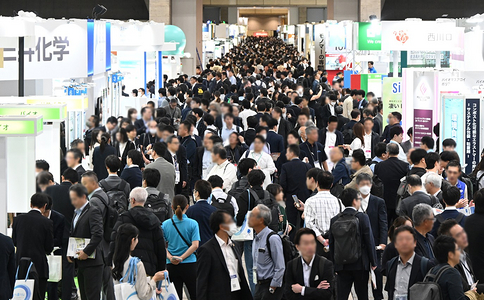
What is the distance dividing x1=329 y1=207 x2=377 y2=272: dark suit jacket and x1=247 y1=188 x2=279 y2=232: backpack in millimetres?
577

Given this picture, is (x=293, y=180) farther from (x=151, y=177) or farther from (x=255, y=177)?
(x=151, y=177)

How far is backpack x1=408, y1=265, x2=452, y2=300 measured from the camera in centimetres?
420

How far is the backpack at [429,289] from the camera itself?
13.8 ft

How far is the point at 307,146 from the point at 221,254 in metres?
3.90

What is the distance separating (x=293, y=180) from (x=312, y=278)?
295 centimetres

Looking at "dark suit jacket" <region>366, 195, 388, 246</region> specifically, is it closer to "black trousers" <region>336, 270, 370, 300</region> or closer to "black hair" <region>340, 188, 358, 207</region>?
"black trousers" <region>336, 270, 370, 300</region>

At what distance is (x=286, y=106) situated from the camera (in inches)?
506

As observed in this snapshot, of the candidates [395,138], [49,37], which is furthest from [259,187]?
[49,37]

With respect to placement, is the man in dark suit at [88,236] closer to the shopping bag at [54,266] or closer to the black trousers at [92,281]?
the black trousers at [92,281]

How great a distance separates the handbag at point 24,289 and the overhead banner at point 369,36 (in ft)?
50.2

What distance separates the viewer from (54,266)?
20.5 feet

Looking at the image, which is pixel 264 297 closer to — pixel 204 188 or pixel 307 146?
pixel 204 188

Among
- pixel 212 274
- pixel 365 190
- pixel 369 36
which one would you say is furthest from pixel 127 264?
pixel 369 36

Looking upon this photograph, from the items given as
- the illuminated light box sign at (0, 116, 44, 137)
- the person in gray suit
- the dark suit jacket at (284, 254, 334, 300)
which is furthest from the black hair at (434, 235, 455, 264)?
the person in gray suit
